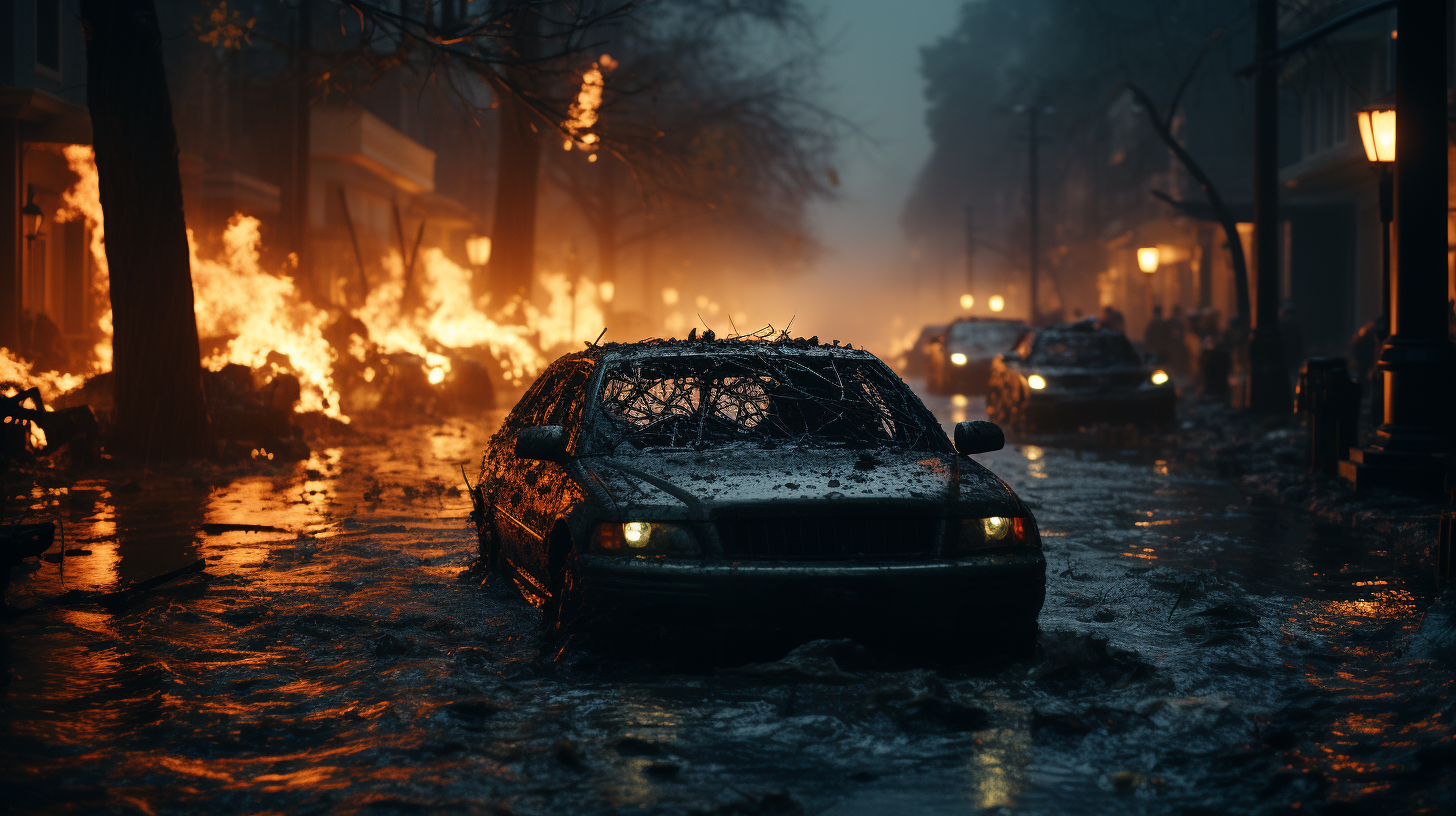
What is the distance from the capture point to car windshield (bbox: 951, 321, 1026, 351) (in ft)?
96.7

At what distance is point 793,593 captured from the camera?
211 inches

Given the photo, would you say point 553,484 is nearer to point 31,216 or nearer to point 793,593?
point 793,593

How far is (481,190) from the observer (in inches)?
2148

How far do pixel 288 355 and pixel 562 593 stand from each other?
13.9 metres

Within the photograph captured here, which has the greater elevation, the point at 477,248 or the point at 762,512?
the point at 477,248

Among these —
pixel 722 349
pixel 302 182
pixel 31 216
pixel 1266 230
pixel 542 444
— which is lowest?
pixel 542 444

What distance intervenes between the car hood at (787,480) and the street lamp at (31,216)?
741 inches

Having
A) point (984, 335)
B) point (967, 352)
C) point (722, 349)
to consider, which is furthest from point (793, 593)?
point (984, 335)

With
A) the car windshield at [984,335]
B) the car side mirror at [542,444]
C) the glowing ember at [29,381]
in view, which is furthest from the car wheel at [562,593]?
the car windshield at [984,335]

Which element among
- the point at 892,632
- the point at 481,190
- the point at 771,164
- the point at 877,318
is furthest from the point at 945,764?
the point at 877,318

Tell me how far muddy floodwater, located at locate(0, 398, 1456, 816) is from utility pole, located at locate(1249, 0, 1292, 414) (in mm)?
11816

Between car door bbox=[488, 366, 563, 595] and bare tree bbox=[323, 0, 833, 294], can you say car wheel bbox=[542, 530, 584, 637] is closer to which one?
car door bbox=[488, 366, 563, 595]

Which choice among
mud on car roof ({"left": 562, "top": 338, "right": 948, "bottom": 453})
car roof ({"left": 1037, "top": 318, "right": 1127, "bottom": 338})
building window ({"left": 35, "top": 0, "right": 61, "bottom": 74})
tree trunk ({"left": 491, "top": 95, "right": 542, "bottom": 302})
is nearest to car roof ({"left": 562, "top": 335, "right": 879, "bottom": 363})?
mud on car roof ({"left": 562, "top": 338, "right": 948, "bottom": 453})

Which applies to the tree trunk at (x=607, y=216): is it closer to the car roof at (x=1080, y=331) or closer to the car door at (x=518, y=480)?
the car roof at (x=1080, y=331)
